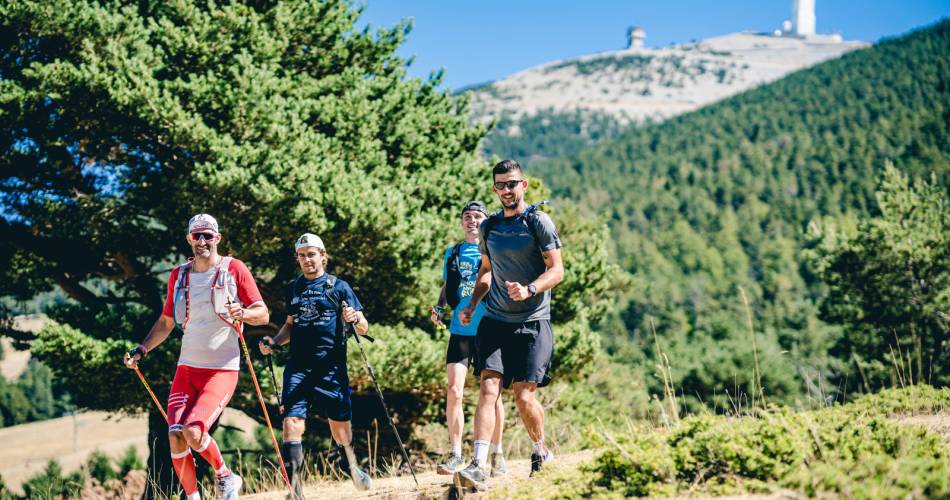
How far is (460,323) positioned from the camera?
193 inches

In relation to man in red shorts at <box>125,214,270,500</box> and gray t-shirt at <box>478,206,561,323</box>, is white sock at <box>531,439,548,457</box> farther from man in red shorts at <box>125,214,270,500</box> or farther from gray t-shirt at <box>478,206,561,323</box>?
man in red shorts at <box>125,214,270,500</box>

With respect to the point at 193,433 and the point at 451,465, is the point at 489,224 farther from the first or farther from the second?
the point at 193,433

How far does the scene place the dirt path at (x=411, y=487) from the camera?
4.36m

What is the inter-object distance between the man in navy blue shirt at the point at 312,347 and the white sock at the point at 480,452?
45.9 inches

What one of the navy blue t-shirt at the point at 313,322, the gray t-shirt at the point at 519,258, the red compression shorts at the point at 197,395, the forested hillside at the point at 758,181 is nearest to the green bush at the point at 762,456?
the gray t-shirt at the point at 519,258

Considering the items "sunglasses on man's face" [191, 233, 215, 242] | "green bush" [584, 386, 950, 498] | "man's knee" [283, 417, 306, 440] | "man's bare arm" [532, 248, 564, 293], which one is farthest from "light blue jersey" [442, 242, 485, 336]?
"sunglasses on man's face" [191, 233, 215, 242]

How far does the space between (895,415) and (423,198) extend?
7706mm

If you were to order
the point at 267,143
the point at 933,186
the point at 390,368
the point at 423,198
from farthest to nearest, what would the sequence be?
the point at 933,186
the point at 423,198
the point at 267,143
the point at 390,368

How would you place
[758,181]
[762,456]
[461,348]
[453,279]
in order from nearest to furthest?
[762,456] < [461,348] < [453,279] < [758,181]

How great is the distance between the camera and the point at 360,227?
9.58 meters

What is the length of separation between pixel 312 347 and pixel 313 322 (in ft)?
0.60

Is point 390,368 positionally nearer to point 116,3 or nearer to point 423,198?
point 423,198

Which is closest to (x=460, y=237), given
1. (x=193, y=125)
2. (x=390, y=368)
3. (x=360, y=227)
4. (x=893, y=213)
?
(x=360, y=227)

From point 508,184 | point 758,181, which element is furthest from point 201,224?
point 758,181
